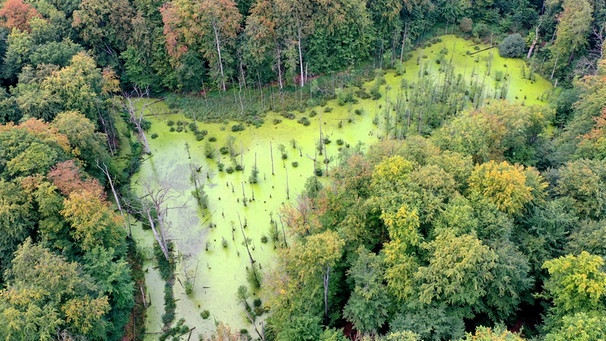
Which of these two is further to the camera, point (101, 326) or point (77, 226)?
point (77, 226)

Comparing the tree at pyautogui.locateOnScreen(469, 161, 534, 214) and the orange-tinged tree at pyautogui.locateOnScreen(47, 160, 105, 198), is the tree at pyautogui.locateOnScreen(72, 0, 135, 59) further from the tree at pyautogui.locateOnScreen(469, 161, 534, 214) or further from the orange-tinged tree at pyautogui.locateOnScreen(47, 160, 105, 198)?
the tree at pyautogui.locateOnScreen(469, 161, 534, 214)

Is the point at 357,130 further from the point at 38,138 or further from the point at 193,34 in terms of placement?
the point at 38,138

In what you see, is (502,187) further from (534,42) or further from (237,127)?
(534,42)

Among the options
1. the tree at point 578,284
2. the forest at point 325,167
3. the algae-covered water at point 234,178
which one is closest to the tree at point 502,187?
the forest at point 325,167

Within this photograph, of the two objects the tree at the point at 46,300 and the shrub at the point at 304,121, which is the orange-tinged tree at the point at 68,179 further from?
the shrub at the point at 304,121

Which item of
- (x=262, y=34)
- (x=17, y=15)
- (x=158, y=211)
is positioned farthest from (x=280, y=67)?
(x=17, y=15)

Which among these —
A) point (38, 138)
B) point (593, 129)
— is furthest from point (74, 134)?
point (593, 129)
